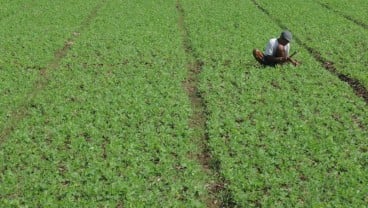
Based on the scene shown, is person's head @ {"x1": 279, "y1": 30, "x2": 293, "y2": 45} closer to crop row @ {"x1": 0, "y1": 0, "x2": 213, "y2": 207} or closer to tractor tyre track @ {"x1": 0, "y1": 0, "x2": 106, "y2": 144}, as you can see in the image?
crop row @ {"x1": 0, "y1": 0, "x2": 213, "y2": 207}

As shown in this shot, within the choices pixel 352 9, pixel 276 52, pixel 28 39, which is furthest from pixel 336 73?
pixel 28 39

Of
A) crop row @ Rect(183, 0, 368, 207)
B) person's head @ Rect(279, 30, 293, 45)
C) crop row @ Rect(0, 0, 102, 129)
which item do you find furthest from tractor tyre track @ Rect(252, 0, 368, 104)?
crop row @ Rect(0, 0, 102, 129)

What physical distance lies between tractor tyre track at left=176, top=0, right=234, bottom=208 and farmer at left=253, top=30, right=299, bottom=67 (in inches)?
96.3

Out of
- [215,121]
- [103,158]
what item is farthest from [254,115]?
[103,158]

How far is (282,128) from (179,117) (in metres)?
3.03

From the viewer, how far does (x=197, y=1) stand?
101 ft

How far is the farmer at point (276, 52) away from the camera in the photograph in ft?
52.2

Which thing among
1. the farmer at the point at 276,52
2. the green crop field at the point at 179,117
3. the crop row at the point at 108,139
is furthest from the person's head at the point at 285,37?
the crop row at the point at 108,139

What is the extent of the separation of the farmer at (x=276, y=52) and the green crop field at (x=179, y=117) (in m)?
0.32

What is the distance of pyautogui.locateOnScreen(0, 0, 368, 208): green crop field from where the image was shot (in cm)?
962

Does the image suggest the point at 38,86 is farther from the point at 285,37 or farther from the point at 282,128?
the point at 285,37

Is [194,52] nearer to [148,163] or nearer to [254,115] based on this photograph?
[254,115]

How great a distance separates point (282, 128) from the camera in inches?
482

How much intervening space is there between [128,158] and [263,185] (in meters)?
3.34
